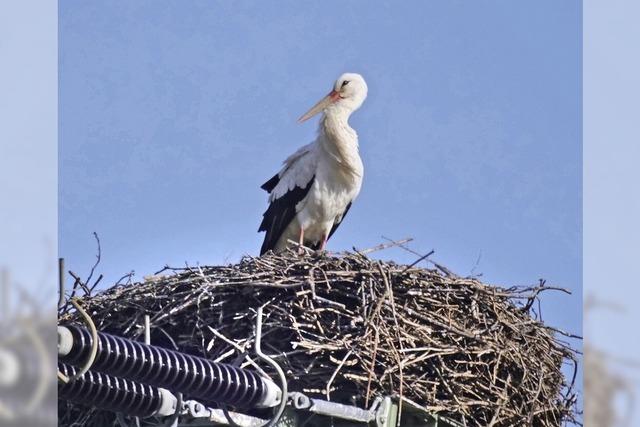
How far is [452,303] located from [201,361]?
2.79 m

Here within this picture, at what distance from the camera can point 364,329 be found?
4.63 m

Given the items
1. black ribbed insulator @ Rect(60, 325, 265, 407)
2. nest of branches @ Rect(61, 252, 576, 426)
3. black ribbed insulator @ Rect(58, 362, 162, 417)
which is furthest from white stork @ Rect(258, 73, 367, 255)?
black ribbed insulator @ Rect(58, 362, 162, 417)

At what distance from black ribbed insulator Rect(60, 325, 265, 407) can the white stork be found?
4112 mm

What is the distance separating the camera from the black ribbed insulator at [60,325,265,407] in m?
2.06

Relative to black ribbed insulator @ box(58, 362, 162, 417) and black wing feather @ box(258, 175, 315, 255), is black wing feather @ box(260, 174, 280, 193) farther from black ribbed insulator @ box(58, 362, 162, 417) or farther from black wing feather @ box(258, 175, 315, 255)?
black ribbed insulator @ box(58, 362, 162, 417)

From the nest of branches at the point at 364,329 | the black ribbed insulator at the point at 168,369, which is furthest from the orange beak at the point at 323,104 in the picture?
the black ribbed insulator at the point at 168,369

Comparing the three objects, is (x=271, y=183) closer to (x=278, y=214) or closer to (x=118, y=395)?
(x=278, y=214)

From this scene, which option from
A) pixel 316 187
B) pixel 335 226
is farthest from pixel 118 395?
pixel 335 226

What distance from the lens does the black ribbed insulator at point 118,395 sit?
2539 mm

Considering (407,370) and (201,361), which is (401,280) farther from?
(201,361)

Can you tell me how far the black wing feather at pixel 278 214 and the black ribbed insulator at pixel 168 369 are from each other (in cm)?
411

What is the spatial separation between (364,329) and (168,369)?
229 centimetres

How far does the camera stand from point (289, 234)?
282 inches
